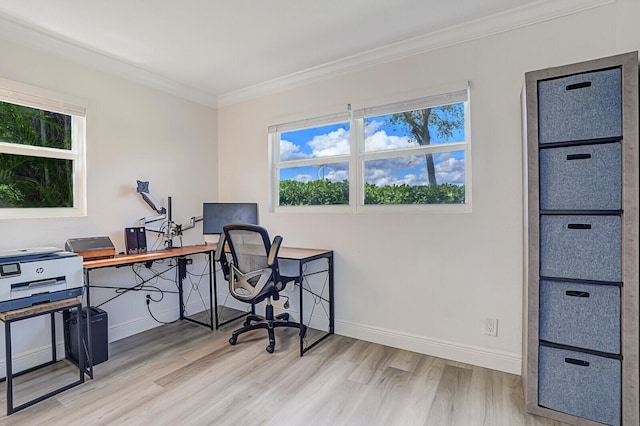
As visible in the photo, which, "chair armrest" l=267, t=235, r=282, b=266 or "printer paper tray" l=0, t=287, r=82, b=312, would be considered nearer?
"printer paper tray" l=0, t=287, r=82, b=312

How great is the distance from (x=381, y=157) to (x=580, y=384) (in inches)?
79.6

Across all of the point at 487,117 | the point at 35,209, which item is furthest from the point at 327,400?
the point at 35,209

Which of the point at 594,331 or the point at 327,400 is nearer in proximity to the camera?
the point at 594,331

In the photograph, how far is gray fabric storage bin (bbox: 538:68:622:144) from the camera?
1.64m

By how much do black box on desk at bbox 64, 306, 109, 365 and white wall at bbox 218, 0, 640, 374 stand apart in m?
1.84

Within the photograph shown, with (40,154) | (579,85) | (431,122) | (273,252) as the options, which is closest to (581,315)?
(579,85)

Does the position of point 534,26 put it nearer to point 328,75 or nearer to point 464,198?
point 464,198

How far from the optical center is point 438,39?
2527 millimetres

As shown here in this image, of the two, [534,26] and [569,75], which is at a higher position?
[534,26]

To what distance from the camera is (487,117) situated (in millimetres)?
2389

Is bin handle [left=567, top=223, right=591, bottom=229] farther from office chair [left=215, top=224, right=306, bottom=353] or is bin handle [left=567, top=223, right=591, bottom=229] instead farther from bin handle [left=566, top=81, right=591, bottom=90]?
office chair [left=215, top=224, right=306, bottom=353]

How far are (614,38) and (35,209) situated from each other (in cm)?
421

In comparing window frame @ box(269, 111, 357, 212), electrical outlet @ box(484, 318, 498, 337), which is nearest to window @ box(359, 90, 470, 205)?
window frame @ box(269, 111, 357, 212)

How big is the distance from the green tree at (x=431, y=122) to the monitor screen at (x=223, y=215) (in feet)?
5.82
